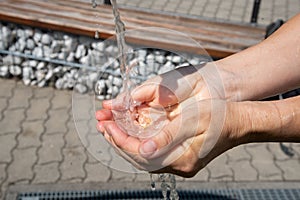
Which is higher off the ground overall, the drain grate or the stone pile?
the stone pile

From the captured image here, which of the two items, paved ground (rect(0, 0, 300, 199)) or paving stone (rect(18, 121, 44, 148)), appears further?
paving stone (rect(18, 121, 44, 148))

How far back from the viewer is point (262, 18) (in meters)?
4.73

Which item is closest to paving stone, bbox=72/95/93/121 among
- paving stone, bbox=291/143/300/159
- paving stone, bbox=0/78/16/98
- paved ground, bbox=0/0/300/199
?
paved ground, bbox=0/0/300/199

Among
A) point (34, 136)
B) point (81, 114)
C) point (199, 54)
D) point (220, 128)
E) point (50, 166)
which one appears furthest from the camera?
point (34, 136)

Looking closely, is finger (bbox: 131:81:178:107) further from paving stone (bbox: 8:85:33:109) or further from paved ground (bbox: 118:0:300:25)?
paved ground (bbox: 118:0:300:25)

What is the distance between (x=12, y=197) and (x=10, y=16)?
137 centimetres

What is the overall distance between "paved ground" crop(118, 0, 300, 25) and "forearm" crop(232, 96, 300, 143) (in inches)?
141

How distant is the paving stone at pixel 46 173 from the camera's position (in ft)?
8.64

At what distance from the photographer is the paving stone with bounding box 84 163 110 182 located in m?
2.66

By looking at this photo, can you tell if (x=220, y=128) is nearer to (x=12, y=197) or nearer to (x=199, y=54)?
(x=199, y=54)

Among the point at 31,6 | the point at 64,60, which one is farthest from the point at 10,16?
the point at 64,60

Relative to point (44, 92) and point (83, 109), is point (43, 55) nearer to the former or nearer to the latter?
point (44, 92)

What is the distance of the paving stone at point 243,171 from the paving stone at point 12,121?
1.43m

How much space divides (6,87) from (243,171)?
6.12 ft
